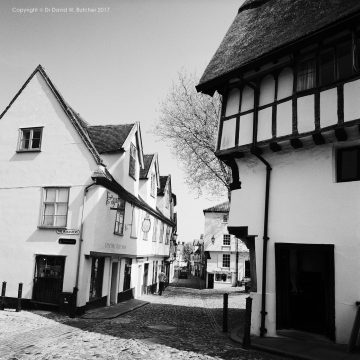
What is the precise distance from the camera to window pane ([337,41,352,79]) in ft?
32.7

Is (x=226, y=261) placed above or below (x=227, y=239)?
below

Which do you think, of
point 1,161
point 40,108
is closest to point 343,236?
point 40,108

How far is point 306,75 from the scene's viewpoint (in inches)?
433

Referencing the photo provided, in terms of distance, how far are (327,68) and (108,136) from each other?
12.3 metres

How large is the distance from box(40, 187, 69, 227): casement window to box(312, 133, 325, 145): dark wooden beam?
10.8 meters

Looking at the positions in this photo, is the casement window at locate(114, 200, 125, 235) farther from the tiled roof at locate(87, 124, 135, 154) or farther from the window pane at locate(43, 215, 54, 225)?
the window pane at locate(43, 215, 54, 225)

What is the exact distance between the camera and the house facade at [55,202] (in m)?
15.4

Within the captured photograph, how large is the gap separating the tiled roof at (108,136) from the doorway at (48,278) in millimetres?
5997

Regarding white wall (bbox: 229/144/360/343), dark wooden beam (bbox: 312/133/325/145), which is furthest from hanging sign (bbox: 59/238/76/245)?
dark wooden beam (bbox: 312/133/325/145)

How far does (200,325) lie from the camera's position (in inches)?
530

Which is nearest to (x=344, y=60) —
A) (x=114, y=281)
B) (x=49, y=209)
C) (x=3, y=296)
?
(x=49, y=209)

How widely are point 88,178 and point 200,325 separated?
7.86 m

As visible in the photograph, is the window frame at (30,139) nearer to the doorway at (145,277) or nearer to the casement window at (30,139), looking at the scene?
the casement window at (30,139)

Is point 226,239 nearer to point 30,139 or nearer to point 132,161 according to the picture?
point 132,161
